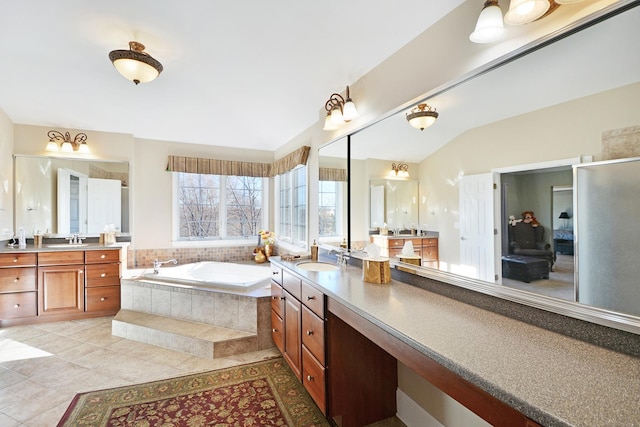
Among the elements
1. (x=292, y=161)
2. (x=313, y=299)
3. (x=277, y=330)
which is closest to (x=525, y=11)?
(x=313, y=299)

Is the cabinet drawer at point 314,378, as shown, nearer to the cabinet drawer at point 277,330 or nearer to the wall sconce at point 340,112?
the cabinet drawer at point 277,330

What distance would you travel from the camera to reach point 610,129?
97 centimetres

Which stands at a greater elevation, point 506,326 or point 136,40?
point 136,40

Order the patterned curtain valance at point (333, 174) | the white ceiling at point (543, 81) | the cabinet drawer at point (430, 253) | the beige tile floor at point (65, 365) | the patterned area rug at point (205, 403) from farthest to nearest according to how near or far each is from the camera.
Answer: the patterned curtain valance at point (333, 174), the beige tile floor at point (65, 365), the patterned area rug at point (205, 403), the cabinet drawer at point (430, 253), the white ceiling at point (543, 81)

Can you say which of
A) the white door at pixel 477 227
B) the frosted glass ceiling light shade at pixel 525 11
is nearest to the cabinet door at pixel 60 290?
the white door at pixel 477 227

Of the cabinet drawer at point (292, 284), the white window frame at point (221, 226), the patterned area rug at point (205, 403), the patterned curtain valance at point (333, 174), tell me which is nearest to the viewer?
the patterned area rug at point (205, 403)

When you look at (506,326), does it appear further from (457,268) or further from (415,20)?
(415,20)

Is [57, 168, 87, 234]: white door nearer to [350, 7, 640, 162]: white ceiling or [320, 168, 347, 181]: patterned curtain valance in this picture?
[320, 168, 347, 181]: patterned curtain valance

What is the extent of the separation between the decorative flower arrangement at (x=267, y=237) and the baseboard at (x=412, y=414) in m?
3.10

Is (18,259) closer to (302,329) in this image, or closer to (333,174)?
(302,329)

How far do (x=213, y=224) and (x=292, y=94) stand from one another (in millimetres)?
2682

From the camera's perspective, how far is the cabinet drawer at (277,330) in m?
2.48

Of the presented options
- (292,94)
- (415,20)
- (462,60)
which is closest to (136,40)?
(292,94)

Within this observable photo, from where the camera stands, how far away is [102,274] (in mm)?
3627
